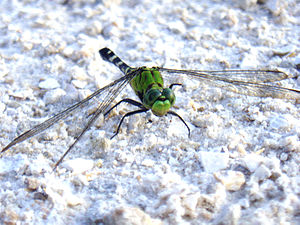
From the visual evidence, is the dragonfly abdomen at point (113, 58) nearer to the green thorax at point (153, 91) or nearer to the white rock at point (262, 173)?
the green thorax at point (153, 91)

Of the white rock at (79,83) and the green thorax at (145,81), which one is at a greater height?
the green thorax at (145,81)

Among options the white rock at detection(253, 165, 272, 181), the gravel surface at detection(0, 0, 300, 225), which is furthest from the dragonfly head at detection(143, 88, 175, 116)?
the white rock at detection(253, 165, 272, 181)

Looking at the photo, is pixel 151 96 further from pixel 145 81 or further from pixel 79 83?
pixel 79 83

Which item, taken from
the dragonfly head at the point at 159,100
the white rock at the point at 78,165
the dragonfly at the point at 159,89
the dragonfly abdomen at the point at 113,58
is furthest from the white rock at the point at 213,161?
the dragonfly abdomen at the point at 113,58

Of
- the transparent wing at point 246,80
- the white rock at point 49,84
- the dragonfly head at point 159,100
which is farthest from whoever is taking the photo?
the white rock at point 49,84

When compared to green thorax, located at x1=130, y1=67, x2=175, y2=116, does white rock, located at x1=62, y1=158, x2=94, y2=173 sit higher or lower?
lower

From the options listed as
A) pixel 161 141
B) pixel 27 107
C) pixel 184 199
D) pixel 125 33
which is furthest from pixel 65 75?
pixel 184 199

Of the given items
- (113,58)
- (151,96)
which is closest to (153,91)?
(151,96)

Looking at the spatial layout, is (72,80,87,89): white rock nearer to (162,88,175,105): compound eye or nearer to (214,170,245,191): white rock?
(162,88,175,105): compound eye
